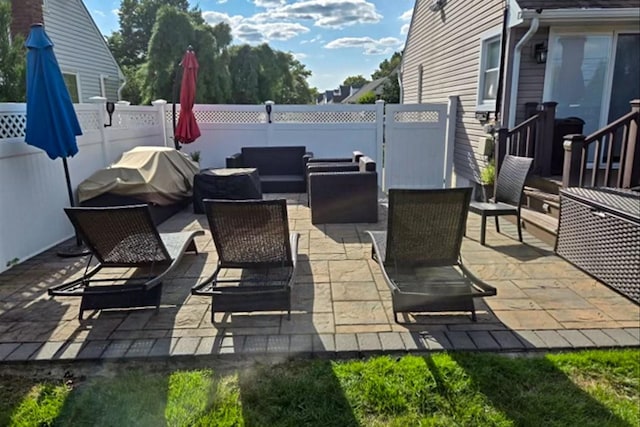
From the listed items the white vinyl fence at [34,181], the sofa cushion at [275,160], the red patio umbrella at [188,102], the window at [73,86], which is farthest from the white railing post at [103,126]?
the window at [73,86]

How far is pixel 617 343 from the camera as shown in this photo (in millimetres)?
2684

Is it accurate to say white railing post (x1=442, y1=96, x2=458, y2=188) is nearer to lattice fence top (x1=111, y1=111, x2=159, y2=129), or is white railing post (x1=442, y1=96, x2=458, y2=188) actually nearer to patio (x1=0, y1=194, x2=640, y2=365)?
patio (x1=0, y1=194, x2=640, y2=365)

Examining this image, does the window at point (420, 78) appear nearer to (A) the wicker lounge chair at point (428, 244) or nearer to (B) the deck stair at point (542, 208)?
(B) the deck stair at point (542, 208)

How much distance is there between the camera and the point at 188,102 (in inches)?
317

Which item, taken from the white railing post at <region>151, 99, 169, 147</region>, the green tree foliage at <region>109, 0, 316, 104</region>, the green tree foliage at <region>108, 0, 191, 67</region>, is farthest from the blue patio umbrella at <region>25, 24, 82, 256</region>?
the green tree foliage at <region>108, 0, 191, 67</region>

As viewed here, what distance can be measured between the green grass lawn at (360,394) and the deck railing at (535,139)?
3833 mm

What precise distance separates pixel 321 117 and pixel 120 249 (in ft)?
20.7

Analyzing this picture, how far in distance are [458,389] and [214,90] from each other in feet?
56.9

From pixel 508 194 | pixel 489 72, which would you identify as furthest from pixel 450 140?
pixel 508 194

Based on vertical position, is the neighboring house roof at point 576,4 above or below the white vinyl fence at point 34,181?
above

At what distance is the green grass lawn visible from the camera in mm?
2094

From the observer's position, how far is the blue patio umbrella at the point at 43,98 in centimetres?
435

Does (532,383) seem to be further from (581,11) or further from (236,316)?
(581,11)

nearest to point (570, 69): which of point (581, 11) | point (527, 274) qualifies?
point (581, 11)
